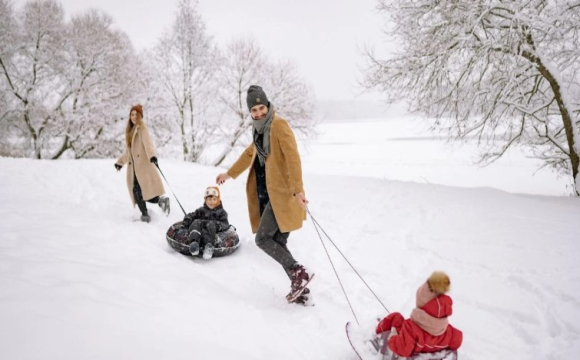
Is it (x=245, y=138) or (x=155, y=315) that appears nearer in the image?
(x=155, y=315)

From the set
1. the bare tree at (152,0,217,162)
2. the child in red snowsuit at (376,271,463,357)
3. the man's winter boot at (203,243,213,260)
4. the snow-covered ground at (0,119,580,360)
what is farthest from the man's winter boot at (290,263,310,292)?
the bare tree at (152,0,217,162)

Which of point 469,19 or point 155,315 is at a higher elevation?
point 469,19

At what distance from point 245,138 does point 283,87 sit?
4.05 meters

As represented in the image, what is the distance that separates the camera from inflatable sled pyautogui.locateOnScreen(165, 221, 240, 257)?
4.52 meters

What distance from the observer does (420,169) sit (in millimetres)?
20125

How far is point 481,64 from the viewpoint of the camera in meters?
7.22

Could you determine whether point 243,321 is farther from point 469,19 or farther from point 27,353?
point 469,19

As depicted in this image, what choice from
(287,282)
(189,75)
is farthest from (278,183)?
(189,75)

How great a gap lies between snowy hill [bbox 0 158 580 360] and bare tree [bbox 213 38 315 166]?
13226mm

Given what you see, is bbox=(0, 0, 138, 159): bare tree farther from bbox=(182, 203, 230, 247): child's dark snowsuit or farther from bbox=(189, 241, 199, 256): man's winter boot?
bbox=(189, 241, 199, 256): man's winter boot

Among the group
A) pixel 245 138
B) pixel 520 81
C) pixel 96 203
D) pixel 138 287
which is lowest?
pixel 96 203

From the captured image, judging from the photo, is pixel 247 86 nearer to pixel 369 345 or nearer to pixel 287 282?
pixel 287 282

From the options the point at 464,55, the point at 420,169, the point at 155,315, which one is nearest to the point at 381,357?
the point at 155,315

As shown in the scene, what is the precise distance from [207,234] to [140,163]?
92.8 inches
